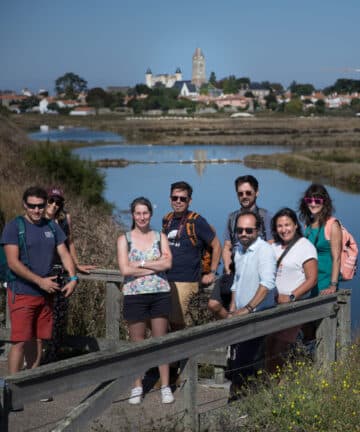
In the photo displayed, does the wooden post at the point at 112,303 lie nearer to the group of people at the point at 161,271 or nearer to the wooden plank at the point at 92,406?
the group of people at the point at 161,271

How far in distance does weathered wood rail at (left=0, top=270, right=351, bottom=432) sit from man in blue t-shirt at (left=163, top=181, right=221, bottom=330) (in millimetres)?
1036

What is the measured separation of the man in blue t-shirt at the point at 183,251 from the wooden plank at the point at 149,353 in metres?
1.10

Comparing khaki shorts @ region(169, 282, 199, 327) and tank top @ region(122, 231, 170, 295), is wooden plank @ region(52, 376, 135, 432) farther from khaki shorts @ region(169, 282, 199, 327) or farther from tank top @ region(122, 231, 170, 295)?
khaki shorts @ region(169, 282, 199, 327)

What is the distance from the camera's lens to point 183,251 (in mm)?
6129

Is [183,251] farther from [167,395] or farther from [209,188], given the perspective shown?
[209,188]

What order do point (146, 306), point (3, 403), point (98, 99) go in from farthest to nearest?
→ point (98, 99) < point (146, 306) < point (3, 403)

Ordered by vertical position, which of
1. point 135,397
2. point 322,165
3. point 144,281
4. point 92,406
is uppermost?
point 144,281

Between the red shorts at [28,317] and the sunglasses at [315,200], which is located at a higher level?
the sunglasses at [315,200]

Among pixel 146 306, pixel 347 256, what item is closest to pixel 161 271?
pixel 146 306

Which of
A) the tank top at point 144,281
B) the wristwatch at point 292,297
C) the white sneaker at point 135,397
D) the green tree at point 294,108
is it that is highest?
the green tree at point 294,108

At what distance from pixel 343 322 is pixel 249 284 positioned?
965 millimetres

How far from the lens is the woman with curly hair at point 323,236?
5.90 metres

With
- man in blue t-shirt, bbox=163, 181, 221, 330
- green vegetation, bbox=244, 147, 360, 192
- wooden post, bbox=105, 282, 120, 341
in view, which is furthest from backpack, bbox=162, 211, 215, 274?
green vegetation, bbox=244, 147, 360, 192

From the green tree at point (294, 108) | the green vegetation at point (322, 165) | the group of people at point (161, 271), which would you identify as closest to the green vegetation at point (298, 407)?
the group of people at point (161, 271)
